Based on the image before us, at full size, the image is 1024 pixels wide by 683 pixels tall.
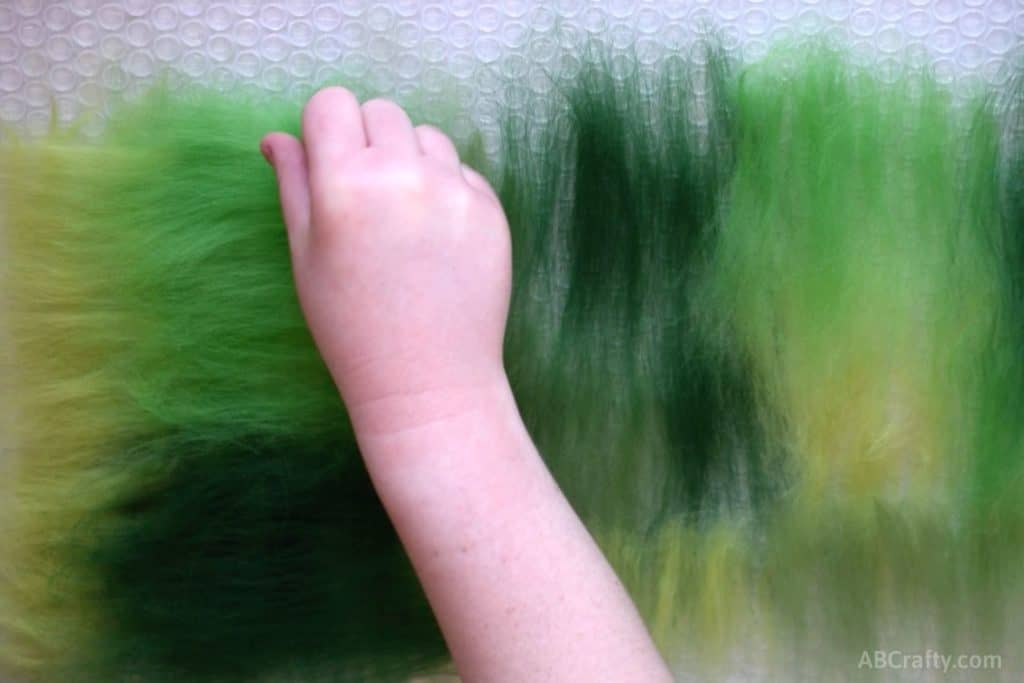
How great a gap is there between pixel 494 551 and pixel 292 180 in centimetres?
26

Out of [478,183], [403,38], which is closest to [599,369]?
[478,183]

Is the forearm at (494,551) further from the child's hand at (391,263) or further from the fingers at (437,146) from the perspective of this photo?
the fingers at (437,146)

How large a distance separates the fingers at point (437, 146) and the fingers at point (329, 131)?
41mm

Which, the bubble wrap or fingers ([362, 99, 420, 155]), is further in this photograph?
the bubble wrap

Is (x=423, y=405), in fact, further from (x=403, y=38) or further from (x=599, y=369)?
(x=403, y=38)

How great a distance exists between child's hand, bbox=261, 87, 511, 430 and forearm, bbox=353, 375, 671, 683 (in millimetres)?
14

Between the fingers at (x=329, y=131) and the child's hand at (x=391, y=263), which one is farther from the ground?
the fingers at (x=329, y=131)

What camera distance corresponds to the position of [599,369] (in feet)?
2.27

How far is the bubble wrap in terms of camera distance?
716 mm

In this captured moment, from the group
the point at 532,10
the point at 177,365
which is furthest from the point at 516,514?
the point at 532,10

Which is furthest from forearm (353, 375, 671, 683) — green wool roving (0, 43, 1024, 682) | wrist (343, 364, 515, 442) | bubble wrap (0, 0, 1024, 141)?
bubble wrap (0, 0, 1024, 141)

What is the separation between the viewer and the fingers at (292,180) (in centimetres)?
60

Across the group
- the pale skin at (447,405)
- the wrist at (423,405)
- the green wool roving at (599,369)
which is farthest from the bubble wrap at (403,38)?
the wrist at (423,405)

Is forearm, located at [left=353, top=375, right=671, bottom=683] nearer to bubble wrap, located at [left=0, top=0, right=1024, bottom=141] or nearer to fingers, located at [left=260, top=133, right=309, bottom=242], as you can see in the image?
fingers, located at [left=260, top=133, right=309, bottom=242]
